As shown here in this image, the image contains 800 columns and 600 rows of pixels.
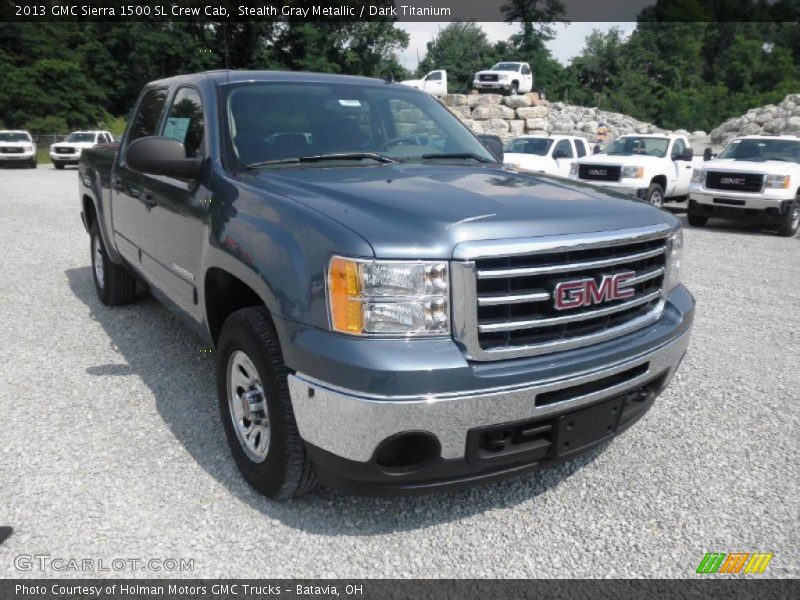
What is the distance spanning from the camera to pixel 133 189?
14.8 feet

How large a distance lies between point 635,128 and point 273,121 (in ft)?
137

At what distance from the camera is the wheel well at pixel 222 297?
318 centimetres

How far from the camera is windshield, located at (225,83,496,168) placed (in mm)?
3453

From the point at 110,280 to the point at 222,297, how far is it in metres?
2.92

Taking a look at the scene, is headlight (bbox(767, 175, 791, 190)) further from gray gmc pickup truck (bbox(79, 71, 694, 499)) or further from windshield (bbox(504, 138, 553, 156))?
gray gmc pickup truck (bbox(79, 71, 694, 499))

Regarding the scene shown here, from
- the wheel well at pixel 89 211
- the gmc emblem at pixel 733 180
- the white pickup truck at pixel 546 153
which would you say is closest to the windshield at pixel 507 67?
the white pickup truck at pixel 546 153

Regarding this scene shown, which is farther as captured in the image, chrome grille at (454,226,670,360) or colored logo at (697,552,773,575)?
colored logo at (697,552,773,575)

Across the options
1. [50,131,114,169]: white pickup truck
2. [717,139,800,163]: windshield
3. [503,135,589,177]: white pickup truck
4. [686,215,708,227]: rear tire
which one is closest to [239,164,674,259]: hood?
[686,215,708,227]: rear tire

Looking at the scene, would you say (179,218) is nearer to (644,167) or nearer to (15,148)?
(644,167)

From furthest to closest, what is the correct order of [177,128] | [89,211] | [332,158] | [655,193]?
1. [655,193]
2. [89,211]
3. [177,128]
4. [332,158]

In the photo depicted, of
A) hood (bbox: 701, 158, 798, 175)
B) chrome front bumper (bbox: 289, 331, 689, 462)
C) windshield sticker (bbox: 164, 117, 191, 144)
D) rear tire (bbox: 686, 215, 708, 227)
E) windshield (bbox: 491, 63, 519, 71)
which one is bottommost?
rear tire (bbox: 686, 215, 708, 227)

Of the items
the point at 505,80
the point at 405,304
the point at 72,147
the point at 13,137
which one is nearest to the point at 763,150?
the point at 405,304

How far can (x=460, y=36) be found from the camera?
79188 mm

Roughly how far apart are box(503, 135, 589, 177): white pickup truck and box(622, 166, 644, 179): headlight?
1.86 metres
